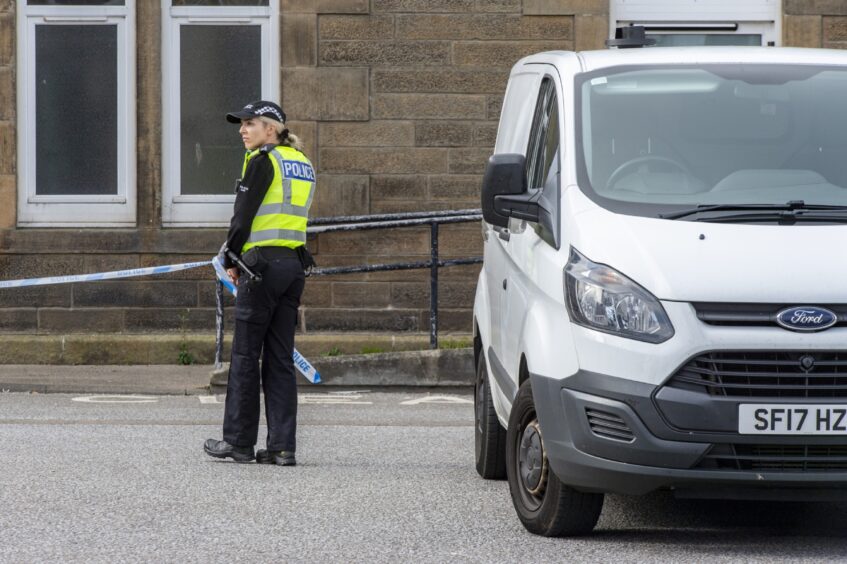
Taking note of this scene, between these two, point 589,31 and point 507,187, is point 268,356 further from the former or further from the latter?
point 589,31

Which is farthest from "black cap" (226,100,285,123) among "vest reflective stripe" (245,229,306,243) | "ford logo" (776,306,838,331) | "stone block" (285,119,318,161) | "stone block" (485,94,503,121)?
"stone block" (485,94,503,121)

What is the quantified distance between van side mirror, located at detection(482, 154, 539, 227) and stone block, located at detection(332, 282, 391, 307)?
7.30m

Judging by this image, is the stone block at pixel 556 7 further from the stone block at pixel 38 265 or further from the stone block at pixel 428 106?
the stone block at pixel 38 265

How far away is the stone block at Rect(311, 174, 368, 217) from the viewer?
45.3 ft

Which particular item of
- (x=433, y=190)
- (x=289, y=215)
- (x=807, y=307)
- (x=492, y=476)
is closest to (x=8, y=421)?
(x=289, y=215)

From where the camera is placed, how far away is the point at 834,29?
45.5 ft

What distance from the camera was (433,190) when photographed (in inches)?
544

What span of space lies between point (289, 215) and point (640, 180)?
237cm

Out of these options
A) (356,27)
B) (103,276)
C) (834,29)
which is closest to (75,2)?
(356,27)

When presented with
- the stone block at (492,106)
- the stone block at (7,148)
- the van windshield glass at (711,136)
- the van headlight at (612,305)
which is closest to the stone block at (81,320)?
the stone block at (7,148)

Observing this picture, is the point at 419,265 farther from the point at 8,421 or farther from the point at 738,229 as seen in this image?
the point at 738,229

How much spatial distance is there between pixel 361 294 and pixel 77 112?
2934 mm

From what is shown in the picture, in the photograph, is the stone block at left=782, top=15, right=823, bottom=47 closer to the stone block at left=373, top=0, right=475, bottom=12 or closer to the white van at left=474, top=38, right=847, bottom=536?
the stone block at left=373, top=0, right=475, bottom=12

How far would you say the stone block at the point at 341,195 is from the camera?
1380 cm
